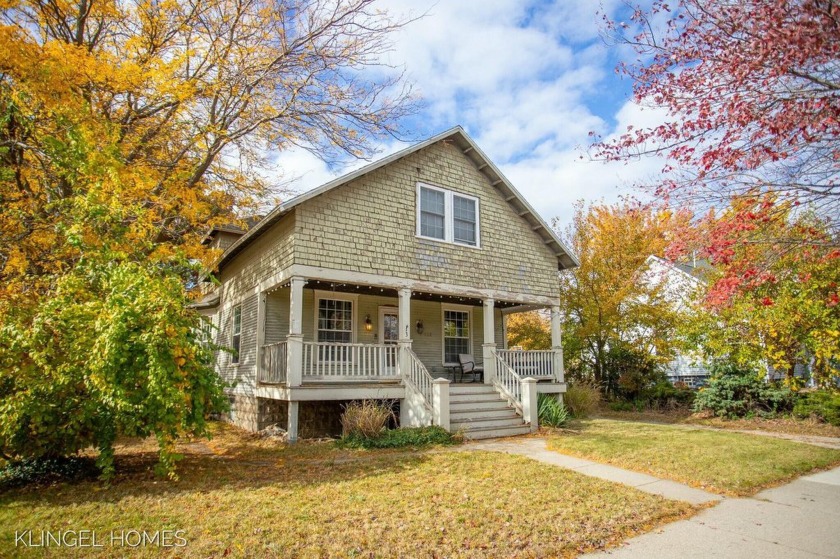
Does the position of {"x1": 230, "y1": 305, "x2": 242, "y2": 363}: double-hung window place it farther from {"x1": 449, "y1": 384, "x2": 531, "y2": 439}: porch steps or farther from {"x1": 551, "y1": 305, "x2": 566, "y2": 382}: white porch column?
{"x1": 551, "y1": 305, "x2": 566, "y2": 382}: white porch column

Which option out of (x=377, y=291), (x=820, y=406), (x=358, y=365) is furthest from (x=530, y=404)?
(x=820, y=406)

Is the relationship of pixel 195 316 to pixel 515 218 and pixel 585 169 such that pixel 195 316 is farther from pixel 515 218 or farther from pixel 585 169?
pixel 515 218

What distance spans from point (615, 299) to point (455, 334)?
20.0 feet

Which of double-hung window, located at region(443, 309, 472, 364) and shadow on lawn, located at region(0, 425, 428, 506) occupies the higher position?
double-hung window, located at region(443, 309, 472, 364)

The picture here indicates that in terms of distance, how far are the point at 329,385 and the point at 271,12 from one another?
30.4ft

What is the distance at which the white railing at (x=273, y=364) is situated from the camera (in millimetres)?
11414

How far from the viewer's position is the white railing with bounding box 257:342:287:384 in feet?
37.4

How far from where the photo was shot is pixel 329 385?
11.2 metres

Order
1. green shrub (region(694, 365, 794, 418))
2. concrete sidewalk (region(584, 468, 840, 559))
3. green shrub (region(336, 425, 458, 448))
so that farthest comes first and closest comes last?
1. green shrub (region(694, 365, 794, 418))
2. green shrub (region(336, 425, 458, 448))
3. concrete sidewalk (region(584, 468, 840, 559))

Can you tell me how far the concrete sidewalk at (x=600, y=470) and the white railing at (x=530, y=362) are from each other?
3497mm

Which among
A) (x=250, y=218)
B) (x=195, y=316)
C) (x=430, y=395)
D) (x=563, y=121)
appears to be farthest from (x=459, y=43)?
(x=250, y=218)

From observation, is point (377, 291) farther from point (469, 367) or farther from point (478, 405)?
point (478, 405)

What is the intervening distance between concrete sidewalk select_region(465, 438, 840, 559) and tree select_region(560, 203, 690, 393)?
10.6 metres

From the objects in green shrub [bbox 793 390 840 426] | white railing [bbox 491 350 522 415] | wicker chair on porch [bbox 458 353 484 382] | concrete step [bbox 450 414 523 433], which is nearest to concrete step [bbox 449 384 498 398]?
white railing [bbox 491 350 522 415]
